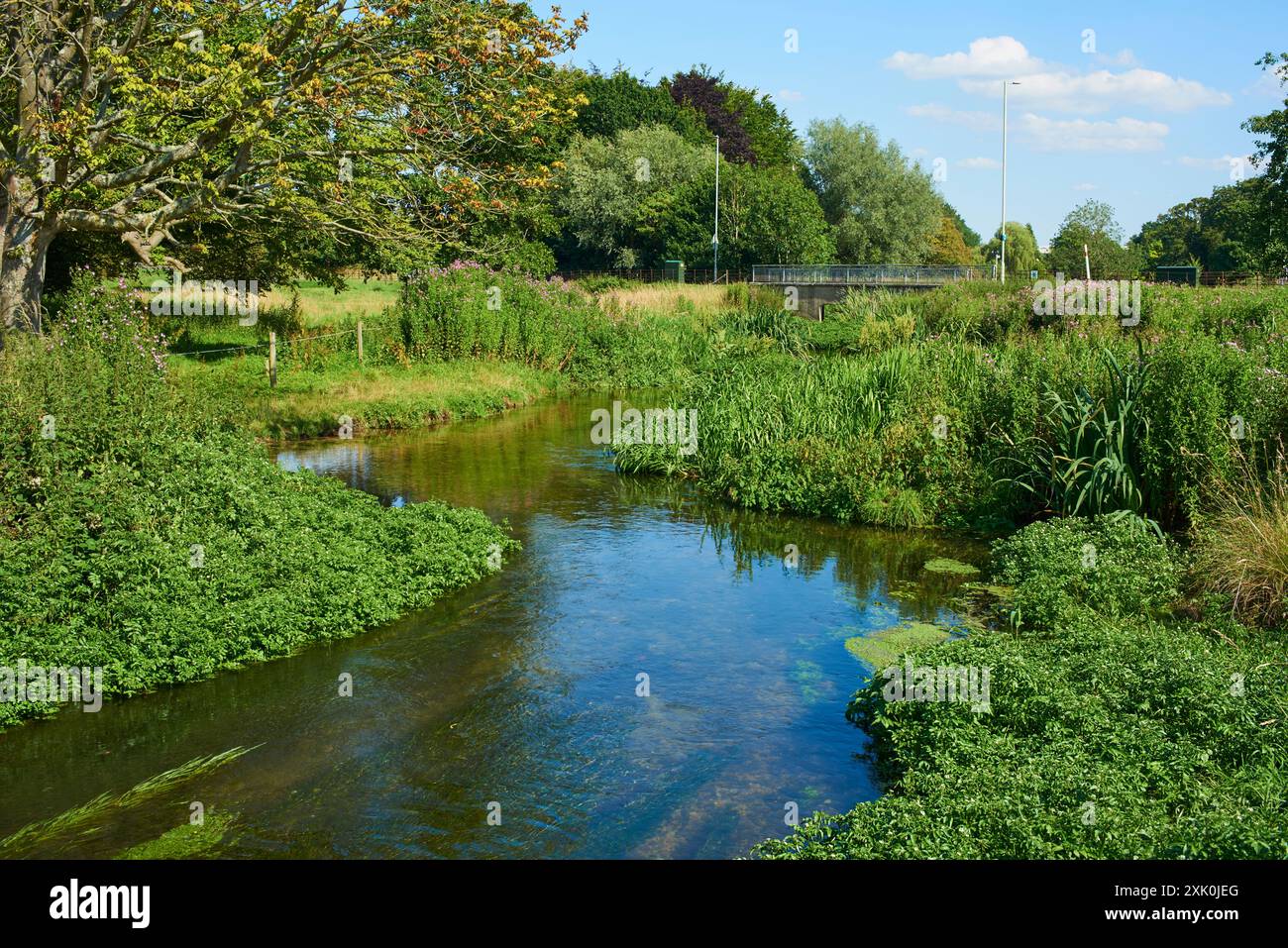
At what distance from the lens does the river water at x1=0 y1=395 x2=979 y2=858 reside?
21.6ft

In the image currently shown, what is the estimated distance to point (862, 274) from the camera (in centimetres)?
4884

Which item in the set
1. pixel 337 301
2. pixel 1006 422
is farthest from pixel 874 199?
pixel 1006 422

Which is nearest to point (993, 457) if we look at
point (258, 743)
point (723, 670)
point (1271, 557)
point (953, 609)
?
point (953, 609)

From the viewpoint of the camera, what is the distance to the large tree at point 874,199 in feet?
242

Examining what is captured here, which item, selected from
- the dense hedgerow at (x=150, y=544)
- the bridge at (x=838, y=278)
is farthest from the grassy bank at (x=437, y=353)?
the bridge at (x=838, y=278)

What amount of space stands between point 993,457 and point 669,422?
6213 millimetres

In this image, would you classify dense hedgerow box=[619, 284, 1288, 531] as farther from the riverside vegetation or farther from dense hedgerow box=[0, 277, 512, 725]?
dense hedgerow box=[0, 277, 512, 725]

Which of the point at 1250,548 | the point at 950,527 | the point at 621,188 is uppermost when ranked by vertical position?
the point at 621,188

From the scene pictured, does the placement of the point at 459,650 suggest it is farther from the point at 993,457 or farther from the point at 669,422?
the point at 669,422

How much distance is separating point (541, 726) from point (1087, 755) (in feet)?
12.9

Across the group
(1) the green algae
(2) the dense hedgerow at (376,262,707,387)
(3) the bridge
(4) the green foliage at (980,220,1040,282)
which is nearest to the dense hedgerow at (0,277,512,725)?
(1) the green algae

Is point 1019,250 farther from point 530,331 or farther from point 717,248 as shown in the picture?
point 530,331

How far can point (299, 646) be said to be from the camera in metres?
9.51

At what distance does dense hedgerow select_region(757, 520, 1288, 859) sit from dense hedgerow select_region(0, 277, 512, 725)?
511 centimetres
